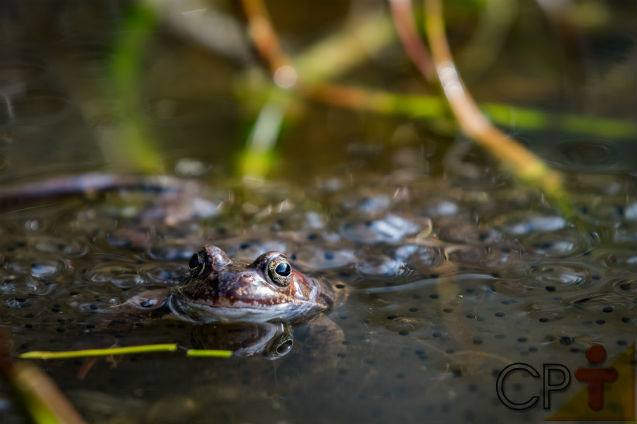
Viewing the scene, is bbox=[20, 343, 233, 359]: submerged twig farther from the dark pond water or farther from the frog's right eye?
the frog's right eye

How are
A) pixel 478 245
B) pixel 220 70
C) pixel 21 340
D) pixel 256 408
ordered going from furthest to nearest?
1. pixel 220 70
2. pixel 478 245
3. pixel 21 340
4. pixel 256 408

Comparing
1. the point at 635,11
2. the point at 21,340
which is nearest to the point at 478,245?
the point at 21,340

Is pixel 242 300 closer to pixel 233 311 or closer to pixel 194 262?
pixel 233 311

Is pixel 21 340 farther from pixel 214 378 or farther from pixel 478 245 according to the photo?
pixel 478 245

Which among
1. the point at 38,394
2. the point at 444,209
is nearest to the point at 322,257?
the point at 444,209

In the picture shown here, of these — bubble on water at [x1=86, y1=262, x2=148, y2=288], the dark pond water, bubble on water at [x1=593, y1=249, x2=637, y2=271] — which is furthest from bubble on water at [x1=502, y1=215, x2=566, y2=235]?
bubble on water at [x1=86, y1=262, x2=148, y2=288]

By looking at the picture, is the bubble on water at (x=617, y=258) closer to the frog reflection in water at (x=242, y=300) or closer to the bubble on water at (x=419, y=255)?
the bubble on water at (x=419, y=255)

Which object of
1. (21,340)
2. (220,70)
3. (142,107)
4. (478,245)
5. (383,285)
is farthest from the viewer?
(220,70)
